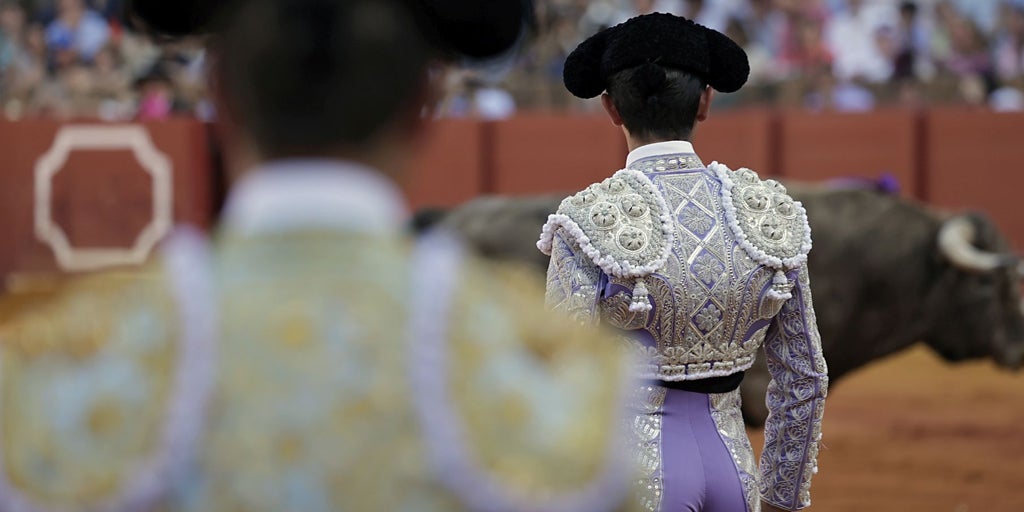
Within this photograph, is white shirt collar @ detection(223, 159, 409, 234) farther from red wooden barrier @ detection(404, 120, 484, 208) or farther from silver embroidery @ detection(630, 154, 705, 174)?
red wooden barrier @ detection(404, 120, 484, 208)

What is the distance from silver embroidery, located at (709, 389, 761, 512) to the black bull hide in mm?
2999

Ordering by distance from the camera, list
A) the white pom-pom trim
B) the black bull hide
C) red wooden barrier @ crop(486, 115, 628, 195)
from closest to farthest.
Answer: the white pom-pom trim
the black bull hide
red wooden barrier @ crop(486, 115, 628, 195)

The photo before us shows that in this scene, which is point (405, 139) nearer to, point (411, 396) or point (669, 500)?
point (411, 396)

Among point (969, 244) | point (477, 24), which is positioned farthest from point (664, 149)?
point (969, 244)

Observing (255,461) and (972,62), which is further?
(972,62)

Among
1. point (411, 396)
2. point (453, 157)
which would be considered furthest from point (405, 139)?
point (453, 157)

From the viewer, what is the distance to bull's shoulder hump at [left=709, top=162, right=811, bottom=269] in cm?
202

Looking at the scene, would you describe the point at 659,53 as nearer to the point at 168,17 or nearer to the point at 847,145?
the point at 168,17

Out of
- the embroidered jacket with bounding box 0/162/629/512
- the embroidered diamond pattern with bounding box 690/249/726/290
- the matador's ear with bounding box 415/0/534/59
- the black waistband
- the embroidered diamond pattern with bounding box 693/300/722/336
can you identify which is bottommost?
the black waistband

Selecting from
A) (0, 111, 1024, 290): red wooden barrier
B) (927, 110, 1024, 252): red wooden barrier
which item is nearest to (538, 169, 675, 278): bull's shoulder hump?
(0, 111, 1024, 290): red wooden barrier

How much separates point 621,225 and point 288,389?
1.21m

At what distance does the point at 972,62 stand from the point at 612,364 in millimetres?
9245

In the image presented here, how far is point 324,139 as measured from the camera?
85 centimetres

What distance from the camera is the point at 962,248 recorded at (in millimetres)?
5141
